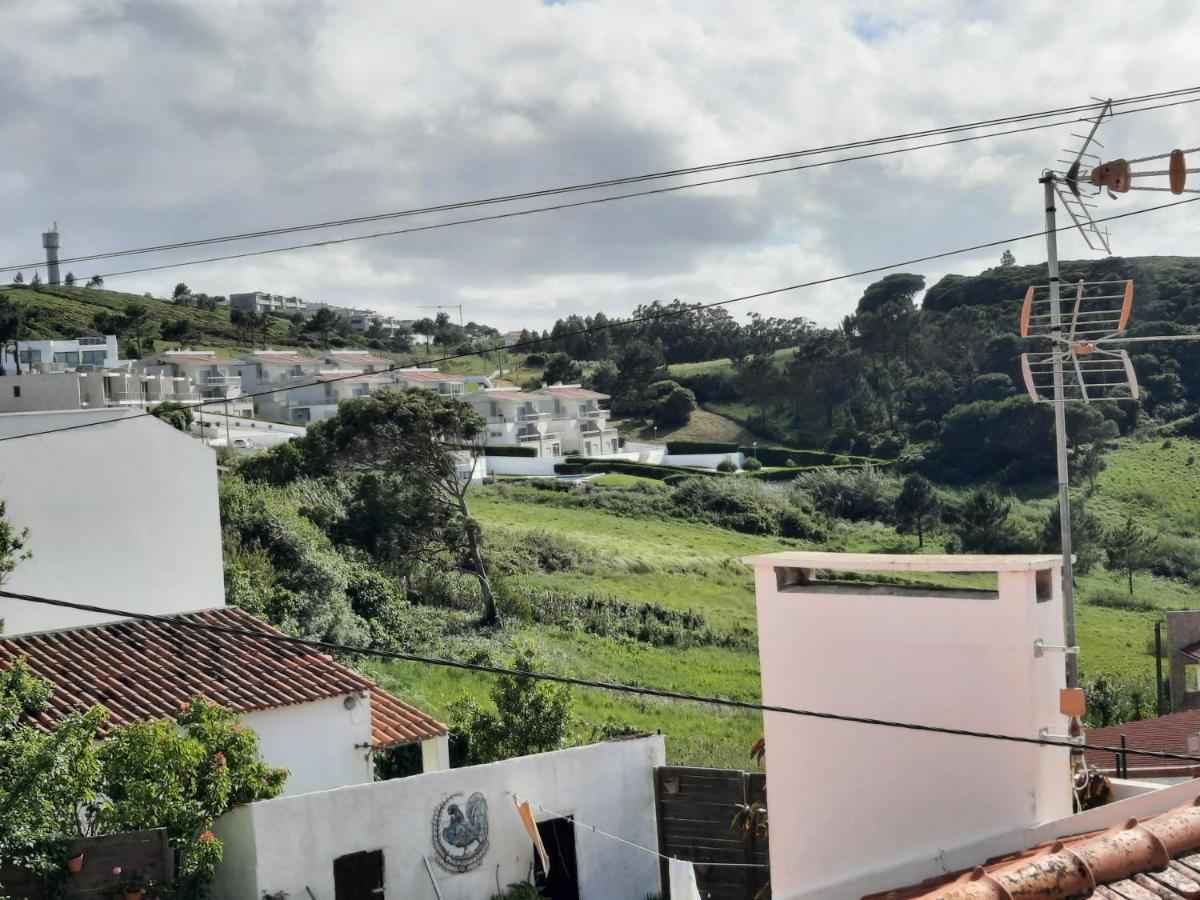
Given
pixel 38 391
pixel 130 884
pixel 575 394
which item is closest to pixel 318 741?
pixel 130 884

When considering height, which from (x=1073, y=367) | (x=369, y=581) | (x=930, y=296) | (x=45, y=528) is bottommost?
(x=369, y=581)

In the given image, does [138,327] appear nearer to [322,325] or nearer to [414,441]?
[322,325]

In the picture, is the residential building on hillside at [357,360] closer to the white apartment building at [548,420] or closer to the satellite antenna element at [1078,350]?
the white apartment building at [548,420]

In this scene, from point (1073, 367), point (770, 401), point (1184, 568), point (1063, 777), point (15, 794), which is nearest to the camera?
point (1063, 777)

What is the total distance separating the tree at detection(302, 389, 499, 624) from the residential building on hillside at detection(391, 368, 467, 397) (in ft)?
120

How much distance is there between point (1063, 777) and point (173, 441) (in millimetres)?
10327

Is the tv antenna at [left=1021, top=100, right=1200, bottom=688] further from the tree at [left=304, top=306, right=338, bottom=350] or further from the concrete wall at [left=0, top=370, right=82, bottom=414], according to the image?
the tree at [left=304, top=306, right=338, bottom=350]

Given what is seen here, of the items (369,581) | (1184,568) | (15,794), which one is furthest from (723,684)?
(1184,568)

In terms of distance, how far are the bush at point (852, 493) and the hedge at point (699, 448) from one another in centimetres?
930

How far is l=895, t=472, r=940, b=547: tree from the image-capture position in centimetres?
4944

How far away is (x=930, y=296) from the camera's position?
3083 inches

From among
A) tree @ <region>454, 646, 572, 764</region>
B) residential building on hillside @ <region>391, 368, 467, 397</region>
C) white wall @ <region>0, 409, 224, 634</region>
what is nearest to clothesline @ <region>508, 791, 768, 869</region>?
tree @ <region>454, 646, 572, 764</region>

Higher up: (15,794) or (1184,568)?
(15,794)

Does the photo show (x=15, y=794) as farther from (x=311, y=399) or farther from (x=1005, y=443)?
(x=311, y=399)
